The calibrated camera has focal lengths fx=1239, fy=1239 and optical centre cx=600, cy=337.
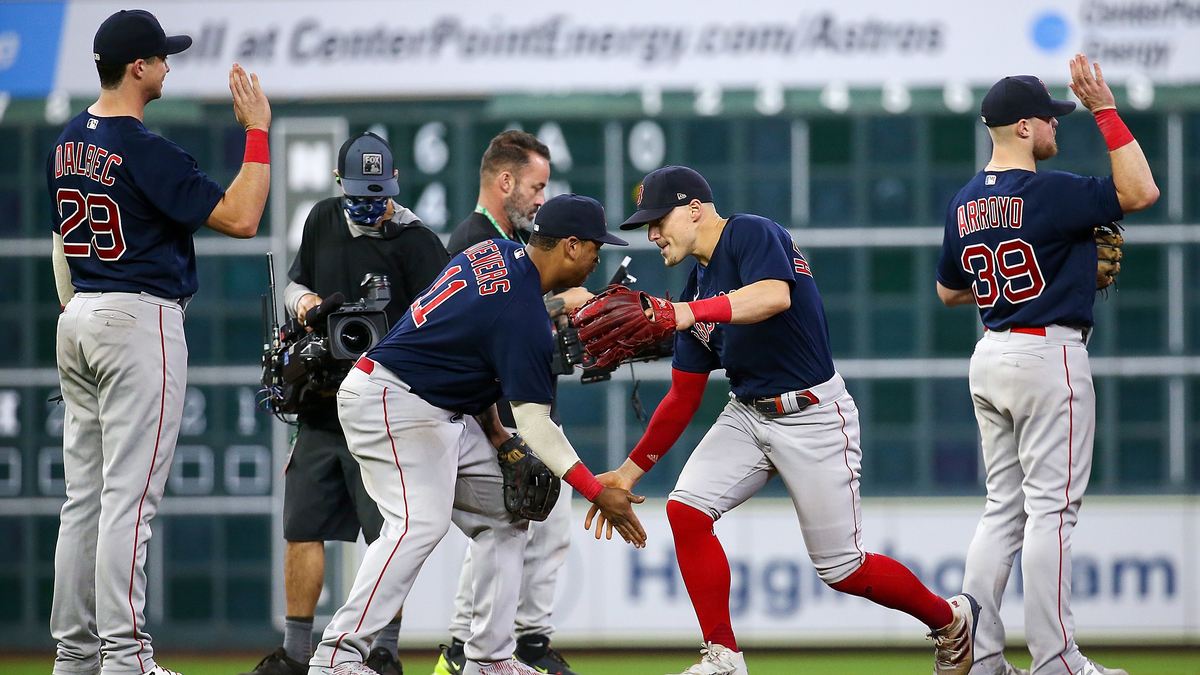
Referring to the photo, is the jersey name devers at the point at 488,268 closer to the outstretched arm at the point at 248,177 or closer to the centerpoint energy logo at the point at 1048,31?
the outstretched arm at the point at 248,177

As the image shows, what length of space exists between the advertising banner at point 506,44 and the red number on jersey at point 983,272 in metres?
4.23

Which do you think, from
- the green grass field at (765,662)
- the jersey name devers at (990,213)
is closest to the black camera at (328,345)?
the jersey name devers at (990,213)

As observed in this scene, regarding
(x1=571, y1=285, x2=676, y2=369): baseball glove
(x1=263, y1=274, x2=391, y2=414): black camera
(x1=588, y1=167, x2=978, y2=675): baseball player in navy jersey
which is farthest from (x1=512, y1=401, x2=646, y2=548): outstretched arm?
(x1=263, y1=274, x2=391, y2=414): black camera

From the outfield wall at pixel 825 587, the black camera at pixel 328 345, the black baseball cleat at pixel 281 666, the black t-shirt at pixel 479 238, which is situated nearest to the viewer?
the black camera at pixel 328 345

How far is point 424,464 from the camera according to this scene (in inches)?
159

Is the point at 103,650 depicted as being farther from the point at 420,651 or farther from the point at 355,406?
the point at 420,651

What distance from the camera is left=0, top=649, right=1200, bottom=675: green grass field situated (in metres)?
7.34

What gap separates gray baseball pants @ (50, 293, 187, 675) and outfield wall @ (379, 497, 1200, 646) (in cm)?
425

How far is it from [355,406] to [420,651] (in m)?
4.73

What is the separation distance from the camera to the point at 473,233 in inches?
202

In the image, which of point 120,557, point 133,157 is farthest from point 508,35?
point 120,557

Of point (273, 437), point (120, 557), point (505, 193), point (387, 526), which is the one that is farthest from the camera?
point (273, 437)

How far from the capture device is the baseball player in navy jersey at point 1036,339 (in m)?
4.11

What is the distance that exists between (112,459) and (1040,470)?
3.01 metres
